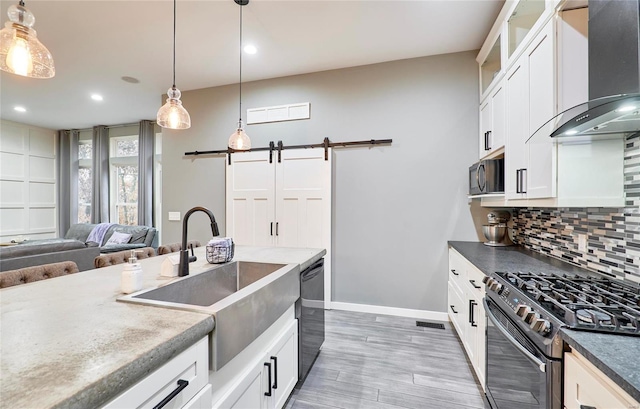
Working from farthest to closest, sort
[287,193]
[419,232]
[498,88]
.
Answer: [287,193] < [419,232] < [498,88]

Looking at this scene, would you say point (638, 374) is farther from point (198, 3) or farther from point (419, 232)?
point (198, 3)

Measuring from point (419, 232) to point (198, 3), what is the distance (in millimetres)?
3112

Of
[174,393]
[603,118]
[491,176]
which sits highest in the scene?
[603,118]

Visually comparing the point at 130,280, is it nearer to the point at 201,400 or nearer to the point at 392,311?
the point at 201,400

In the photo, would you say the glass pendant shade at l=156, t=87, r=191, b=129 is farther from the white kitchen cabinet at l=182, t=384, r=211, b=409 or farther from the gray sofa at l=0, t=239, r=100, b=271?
the gray sofa at l=0, t=239, r=100, b=271

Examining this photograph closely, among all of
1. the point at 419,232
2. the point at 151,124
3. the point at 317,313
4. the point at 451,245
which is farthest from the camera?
the point at 151,124

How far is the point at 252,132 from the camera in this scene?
3.93m

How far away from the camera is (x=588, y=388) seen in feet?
2.94

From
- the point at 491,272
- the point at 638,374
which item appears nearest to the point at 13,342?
the point at 638,374

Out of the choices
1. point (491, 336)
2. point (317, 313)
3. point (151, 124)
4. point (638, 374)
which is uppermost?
point (151, 124)

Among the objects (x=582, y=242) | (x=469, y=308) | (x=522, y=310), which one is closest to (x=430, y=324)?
(x=469, y=308)

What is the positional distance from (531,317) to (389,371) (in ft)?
4.75

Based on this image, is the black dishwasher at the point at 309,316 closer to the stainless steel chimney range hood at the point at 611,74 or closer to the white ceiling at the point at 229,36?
the stainless steel chimney range hood at the point at 611,74

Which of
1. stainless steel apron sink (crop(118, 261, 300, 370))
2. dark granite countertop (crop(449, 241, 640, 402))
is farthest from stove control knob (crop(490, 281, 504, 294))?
stainless steel apron sink (crop(118, 261, 300, 370))
